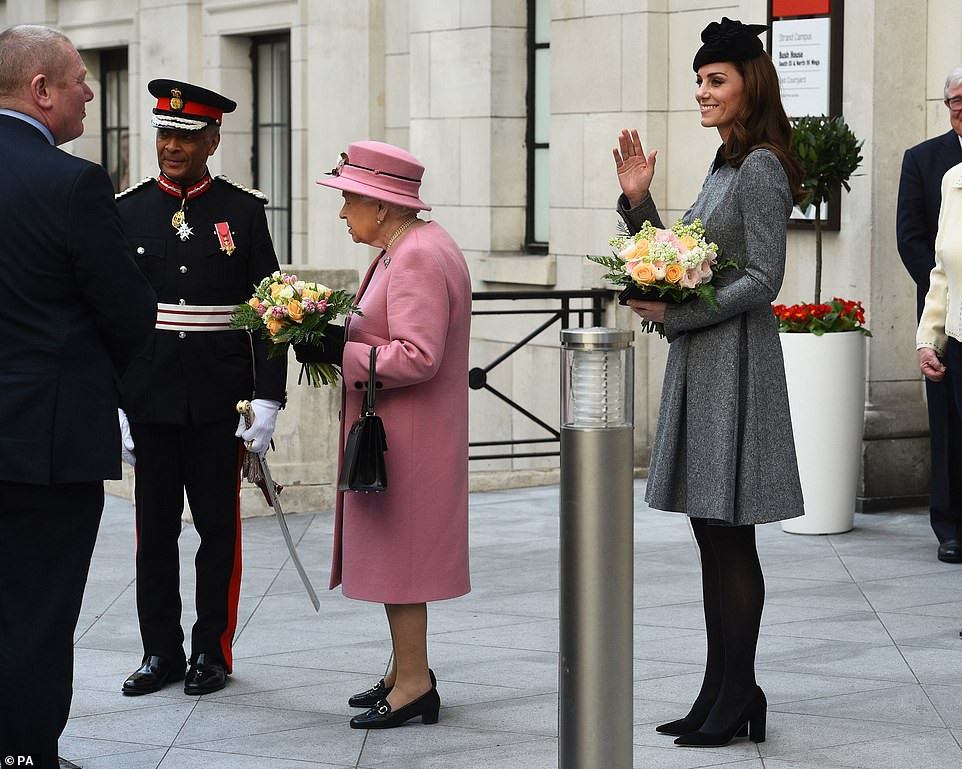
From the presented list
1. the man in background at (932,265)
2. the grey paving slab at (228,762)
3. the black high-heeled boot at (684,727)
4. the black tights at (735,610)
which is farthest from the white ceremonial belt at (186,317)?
the man in background at (932,265)

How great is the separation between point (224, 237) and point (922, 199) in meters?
4.05

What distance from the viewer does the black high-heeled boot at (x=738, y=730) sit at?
5133 mm

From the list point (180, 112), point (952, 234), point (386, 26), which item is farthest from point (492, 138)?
point (180, 112)

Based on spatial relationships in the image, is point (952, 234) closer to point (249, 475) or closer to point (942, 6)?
point (942, 6)

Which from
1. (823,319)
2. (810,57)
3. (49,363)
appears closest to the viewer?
(49,363)

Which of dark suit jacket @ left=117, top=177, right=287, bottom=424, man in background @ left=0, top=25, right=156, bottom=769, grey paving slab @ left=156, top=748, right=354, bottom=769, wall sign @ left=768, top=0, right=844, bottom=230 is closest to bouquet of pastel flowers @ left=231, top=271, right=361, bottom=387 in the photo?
dark suit jacket @ left=117, top=177, right=287, bottom=424

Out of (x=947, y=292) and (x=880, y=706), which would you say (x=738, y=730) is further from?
(x=947, y=292)

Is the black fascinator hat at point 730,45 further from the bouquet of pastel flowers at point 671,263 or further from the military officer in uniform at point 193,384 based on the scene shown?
the military officer in uniform at point 193,384

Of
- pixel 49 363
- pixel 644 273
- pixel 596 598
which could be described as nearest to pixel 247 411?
pixel 49 363

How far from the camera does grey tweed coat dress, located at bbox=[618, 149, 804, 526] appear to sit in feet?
16.4

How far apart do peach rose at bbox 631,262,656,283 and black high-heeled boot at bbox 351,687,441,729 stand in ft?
5.15

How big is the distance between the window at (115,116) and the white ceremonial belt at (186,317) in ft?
42.8

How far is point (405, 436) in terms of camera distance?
540 cm

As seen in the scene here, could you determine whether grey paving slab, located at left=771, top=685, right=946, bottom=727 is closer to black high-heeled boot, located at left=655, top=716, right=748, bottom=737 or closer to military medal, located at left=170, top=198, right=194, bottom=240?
black high-heeled boot, located at left=655, top=716, right=748, bottom=737
